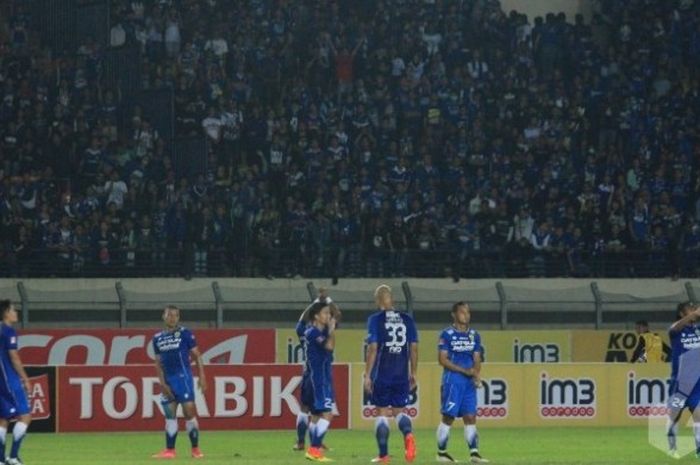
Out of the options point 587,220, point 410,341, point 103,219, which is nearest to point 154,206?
A: point 103,219

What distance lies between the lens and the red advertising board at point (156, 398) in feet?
84.5

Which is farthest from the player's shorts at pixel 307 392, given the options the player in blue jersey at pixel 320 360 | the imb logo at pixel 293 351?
the imb logo at pixel 293 351

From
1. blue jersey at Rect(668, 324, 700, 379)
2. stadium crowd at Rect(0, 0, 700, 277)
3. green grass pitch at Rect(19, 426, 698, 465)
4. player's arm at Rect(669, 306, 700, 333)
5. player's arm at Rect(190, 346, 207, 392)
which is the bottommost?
green grass pitch at Rect(19, 426, 698, 465)

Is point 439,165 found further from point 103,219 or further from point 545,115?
point 103,219

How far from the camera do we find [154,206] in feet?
104

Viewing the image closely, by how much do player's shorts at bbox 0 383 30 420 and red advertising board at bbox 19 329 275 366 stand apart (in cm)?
1116

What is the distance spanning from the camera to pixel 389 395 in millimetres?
18703

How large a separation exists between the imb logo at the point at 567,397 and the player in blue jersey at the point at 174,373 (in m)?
9.12

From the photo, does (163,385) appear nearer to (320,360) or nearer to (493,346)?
(320,360)

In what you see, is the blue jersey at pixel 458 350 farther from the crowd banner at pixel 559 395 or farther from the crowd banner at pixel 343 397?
the crowd banner at pixel 559 395

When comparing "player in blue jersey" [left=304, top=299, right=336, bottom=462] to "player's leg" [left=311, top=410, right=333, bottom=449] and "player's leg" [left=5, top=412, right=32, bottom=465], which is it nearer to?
"player's leg" [left=311, top=410, right=333, bottom=449]

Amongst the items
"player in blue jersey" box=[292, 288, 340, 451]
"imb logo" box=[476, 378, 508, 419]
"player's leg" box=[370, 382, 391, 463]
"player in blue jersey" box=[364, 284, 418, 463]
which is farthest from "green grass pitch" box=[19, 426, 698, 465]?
"player in blue jersey" box=[364, 284, 418, 463]

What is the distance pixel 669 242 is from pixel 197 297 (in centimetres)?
984

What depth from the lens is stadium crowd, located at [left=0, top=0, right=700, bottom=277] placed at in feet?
104
